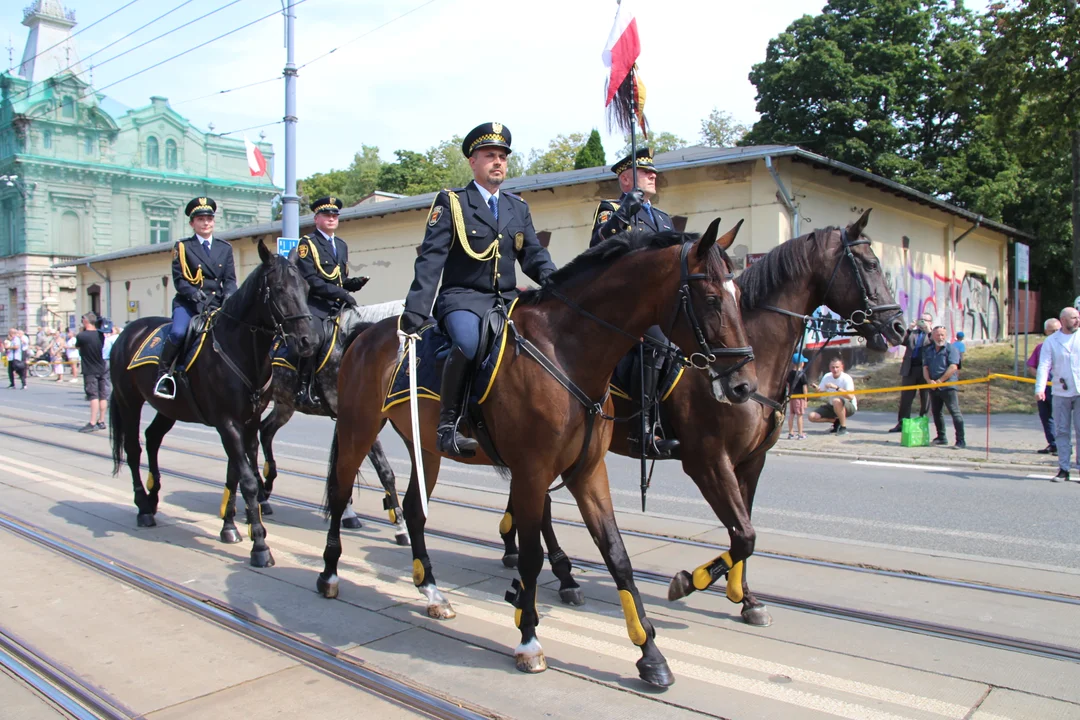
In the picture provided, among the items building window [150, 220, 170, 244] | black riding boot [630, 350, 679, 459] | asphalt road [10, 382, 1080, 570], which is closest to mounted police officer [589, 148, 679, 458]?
black riding boot [630, 350, 679, 459]

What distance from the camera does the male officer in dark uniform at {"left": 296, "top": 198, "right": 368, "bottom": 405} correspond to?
27.2 feet

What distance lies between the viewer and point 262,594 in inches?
229

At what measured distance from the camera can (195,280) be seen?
26.9 feet

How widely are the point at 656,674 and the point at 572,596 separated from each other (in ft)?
4.78

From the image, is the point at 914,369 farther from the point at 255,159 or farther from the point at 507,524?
the point at 255,159

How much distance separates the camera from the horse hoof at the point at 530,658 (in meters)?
4.36

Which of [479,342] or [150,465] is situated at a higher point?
[479,342]

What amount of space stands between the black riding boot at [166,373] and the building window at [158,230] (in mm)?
56268

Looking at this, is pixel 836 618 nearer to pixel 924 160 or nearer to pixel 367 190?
pixel 924 160

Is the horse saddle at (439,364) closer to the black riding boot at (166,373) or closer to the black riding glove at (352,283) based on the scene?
the black riding glove at (352,283)

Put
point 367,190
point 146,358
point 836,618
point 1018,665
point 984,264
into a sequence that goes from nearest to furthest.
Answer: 1. point 1018,665
2. point 836,618
3. point 146,358
4. point 984,264
5. point 367,190

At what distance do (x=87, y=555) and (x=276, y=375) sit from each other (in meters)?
2.43

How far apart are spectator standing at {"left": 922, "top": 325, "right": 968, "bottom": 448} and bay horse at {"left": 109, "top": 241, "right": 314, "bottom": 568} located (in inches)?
426

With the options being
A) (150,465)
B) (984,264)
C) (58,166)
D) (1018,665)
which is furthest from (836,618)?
(58,166)
